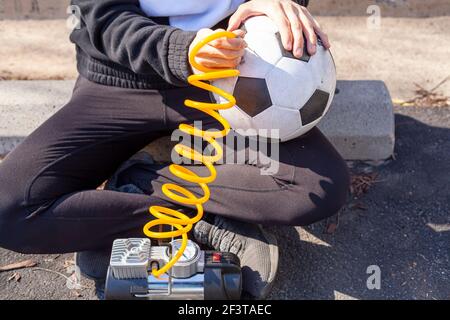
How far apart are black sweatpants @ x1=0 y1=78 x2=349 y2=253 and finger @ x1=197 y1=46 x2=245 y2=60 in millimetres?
383

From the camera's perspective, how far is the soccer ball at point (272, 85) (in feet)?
4.77

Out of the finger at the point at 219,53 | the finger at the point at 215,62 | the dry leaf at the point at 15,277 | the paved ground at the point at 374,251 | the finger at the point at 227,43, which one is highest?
the finger at the point at 227,43

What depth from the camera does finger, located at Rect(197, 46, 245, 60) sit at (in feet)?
4.47

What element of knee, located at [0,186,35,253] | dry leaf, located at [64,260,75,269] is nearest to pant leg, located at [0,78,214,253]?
knee, located at [0,186,35,253]

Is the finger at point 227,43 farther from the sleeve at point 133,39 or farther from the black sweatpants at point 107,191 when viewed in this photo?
the black sweatpants at point 107,191

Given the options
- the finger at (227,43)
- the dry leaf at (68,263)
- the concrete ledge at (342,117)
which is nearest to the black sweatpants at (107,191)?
the dry leaf at (68,263)

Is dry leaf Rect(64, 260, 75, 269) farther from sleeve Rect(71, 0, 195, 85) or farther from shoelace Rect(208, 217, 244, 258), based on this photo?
sleeve Rect(71, 0, 195, 85)

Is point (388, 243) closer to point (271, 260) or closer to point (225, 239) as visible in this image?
point (271, 260)

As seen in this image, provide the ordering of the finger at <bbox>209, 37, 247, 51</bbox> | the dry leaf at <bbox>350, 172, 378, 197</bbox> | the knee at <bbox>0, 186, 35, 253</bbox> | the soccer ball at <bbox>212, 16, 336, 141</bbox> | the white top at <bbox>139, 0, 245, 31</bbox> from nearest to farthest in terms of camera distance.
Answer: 1. the finger at <bbox>209, 37, 247, 51</bbox>
2. the soccer ball at <bbox>212, 16, 336, 141</bbox>
3. the knee at <bbox>0, 186, 35, 253</bbox>
4. the white top at <bbox>139, 0, 245, 31</bbox>
5. the dry leaf at <bbox>350, 172, 378, 197</bbox>

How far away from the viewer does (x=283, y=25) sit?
1.47 meters
